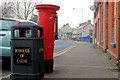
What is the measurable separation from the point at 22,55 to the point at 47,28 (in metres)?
1.86

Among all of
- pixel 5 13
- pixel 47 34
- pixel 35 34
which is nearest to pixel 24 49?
pixel 35 34

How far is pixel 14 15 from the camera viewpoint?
4672cm

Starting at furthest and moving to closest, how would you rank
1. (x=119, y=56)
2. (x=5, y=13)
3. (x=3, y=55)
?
(x=5, y=13) → (x=119, y=56) → (x=3, y=55)

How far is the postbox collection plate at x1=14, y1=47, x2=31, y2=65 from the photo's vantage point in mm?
4809

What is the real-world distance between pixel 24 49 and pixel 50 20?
6.48 feet

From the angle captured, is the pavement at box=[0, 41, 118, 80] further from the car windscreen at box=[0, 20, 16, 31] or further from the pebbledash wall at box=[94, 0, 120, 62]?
the car windscreen at box=[0, 20, 16, 31]

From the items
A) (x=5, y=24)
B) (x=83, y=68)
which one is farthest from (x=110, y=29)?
(x=5, y=24)

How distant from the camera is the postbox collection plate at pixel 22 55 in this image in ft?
15.8

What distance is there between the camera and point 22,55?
4.82 meters

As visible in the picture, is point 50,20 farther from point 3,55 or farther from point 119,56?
point 119,56

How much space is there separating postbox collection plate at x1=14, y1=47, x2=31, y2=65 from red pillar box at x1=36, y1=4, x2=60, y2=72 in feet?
5.14


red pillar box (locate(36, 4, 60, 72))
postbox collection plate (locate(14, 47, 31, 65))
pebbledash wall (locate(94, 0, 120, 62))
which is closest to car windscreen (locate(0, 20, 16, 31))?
red pillar box (locate(36, 4, 60, 72))

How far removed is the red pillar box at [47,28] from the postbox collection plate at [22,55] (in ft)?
5.14

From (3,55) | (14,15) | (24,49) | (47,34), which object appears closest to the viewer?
(24,49)
